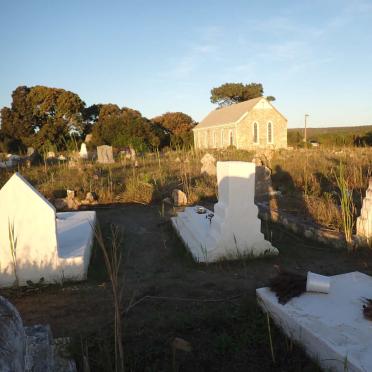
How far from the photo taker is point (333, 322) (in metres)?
2.93

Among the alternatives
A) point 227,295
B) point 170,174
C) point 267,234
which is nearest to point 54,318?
point 227,295

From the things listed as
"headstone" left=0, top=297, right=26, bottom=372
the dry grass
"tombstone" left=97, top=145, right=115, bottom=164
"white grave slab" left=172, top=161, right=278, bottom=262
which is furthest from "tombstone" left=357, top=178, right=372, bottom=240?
"tombstone" left=97, top=145, right=115, bottom=164

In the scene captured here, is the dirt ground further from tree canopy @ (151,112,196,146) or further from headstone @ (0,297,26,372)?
tree canopy @ (151,112,196,146)

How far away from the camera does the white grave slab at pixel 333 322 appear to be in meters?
2.54

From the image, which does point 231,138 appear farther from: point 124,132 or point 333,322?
point 333,322

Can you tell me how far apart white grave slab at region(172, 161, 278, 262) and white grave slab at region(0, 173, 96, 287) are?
1868mm

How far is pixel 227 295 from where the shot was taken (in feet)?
13.7

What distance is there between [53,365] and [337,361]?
75.8 inches

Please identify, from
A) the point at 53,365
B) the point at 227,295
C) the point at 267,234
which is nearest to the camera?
the point at 53,365

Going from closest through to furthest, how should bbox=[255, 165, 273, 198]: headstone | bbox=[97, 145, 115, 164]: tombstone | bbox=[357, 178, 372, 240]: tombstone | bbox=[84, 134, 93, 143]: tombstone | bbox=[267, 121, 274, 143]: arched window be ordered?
bbox=[357, 178, 372, 240]: tombstone → bbox=[255, 165, 273, 198]: headstone → bbox=[97, 145, 115, 164]: tombstone → bbox=[267, 121, 274, 143]: arched window → bbox=[84, 134, 93, 143]: tombstone

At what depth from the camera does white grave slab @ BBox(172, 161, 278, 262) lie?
5444mm

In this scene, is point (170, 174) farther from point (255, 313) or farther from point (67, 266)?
point (255, 313)

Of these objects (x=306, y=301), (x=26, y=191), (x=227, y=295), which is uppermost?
(x=26, y=191)

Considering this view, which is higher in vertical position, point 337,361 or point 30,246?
point 30,246
